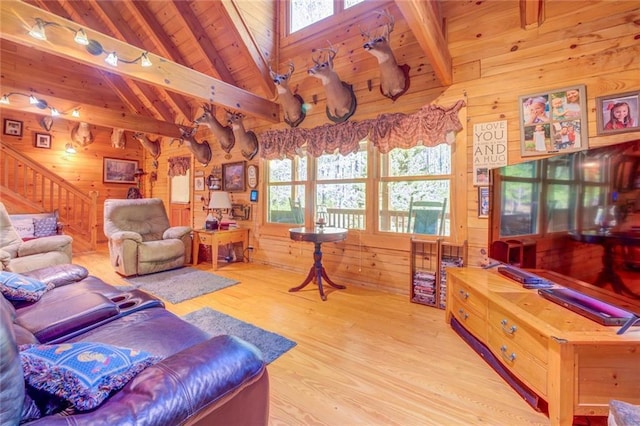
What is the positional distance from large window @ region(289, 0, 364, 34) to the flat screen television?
10.6 feet

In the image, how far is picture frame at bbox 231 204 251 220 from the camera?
4.94m

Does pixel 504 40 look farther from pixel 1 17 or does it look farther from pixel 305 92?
pixel 1 17

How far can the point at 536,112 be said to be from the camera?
2596 mm

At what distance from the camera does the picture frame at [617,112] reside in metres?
2.24

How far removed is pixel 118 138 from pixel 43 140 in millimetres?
1303

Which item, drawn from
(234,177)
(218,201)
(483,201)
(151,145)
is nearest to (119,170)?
(151,145)

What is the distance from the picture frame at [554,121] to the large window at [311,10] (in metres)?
2.49

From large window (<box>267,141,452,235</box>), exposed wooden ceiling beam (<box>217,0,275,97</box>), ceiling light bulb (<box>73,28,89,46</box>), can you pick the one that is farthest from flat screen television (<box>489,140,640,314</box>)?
ceiling light bulb (<box>73,28,89,46</box>)

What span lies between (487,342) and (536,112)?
83.5 inches

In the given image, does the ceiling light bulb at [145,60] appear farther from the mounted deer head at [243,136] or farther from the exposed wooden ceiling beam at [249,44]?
the mounted deer head at [243,136]

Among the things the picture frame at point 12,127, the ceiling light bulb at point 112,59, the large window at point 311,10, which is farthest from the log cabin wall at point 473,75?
the picture frame at point 12,127

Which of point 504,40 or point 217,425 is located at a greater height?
point 504,40

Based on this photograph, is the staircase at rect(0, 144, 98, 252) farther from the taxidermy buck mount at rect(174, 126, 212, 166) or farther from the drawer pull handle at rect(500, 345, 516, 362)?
the drawer pull handle at rect(500, 345, 516, 362)

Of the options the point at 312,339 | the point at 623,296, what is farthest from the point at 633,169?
the point at 312,339
